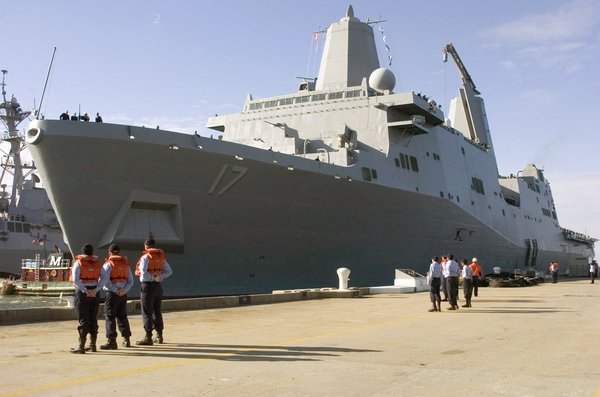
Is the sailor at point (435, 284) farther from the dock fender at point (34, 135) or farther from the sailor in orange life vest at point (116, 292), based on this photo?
the dock fender at point (34, 135)

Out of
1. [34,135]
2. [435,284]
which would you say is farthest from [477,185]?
[34,135]

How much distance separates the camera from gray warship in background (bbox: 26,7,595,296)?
16.1 meters

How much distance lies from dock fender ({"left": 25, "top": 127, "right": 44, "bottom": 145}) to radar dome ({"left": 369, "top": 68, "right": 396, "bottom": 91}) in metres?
15.3

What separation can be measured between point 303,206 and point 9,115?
48.2m

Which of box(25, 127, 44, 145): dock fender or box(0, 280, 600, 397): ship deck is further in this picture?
box(25, 127, 44, 145): dock fender

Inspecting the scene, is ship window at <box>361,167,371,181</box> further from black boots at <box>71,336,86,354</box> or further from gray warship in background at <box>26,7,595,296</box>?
black boots at <box>71,336,86,354</box>

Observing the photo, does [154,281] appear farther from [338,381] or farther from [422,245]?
[422,245]

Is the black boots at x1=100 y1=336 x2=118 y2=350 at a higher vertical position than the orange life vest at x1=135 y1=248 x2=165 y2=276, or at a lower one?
lower

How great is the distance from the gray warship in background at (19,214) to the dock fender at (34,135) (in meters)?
27.5

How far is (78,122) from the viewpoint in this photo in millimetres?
15430

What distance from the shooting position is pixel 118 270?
776cm

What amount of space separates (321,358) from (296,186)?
1296 centimetres

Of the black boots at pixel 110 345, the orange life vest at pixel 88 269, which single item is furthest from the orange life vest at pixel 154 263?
the black boots at pixel 110 345

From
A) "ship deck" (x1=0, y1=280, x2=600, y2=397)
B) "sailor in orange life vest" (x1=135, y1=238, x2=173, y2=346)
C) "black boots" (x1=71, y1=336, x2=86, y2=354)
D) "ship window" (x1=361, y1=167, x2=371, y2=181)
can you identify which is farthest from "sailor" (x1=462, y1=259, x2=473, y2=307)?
"black boots" (x1=71, y1=336, x2=86, y2=354)
